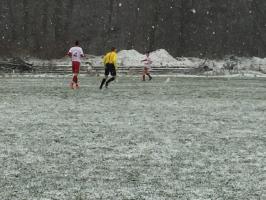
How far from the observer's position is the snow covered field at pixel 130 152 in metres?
6.31

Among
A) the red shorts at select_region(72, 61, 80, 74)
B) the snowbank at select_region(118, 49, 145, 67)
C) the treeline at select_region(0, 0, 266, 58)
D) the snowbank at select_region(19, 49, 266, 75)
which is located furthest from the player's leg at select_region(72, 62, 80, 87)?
the treeline at select_region(0, 0, 266, 58)

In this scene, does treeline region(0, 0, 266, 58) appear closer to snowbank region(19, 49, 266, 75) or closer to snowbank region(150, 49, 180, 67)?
snowbank region(19, 49, 266, 75)

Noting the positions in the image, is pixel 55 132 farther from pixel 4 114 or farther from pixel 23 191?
pixel 23 191

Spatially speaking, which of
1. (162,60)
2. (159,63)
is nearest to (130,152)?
(159,63)

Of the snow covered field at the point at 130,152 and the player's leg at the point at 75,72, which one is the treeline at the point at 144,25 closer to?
the player's leg at the point at 75,72

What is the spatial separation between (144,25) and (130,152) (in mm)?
47653

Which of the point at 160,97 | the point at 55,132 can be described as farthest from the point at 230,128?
the point at 160,97

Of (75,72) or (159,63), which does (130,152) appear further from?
(159,63)

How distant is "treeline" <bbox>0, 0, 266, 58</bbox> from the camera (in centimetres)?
5203

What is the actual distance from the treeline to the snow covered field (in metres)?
38.2

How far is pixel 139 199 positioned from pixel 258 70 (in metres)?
40.4

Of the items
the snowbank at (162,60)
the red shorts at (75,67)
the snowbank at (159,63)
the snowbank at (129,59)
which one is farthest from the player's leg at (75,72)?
the snowbank at (162,60)

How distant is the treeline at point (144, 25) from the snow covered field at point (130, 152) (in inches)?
1504

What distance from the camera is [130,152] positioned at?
8492mm
